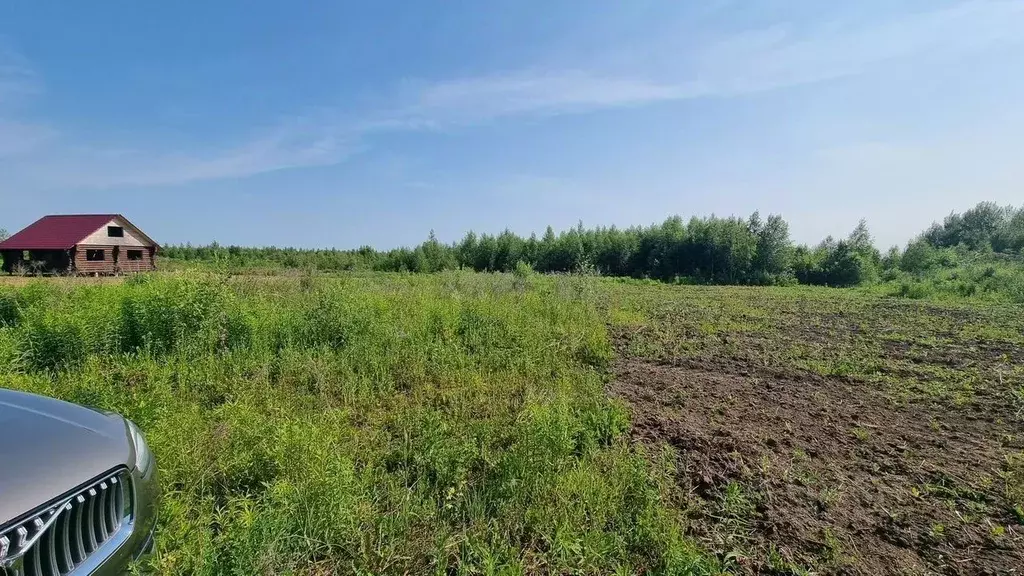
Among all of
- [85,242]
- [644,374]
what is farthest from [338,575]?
[85,242]

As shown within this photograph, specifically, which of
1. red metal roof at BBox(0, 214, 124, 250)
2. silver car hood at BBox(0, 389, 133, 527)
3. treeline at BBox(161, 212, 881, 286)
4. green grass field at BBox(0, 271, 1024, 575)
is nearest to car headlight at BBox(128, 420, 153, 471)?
silver car hood at BBox(0, 389, 133, 527)

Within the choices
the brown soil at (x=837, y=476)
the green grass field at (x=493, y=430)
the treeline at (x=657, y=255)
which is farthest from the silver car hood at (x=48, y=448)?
the treeline at (x=657, y=255)

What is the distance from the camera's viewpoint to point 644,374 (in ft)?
20.4

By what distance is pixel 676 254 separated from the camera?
113 feet

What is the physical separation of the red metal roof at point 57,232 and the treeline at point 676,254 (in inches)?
241

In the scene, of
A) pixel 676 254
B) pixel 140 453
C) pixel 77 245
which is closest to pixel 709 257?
pixel 676 254

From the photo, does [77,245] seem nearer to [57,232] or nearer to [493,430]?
[57,232]

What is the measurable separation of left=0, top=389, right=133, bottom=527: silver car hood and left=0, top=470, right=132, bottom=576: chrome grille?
0.15ft

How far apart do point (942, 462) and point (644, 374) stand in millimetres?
3080

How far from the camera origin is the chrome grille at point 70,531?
4.28 ft

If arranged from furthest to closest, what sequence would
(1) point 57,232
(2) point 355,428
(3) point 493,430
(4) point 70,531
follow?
(1) point 57,232 → (2) point 355,428 → (3) point 493,430 → (4) point 70,531

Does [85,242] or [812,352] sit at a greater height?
[85,242]

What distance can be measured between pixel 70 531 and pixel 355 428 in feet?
8.71

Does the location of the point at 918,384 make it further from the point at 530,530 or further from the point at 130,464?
the point at 130,464
